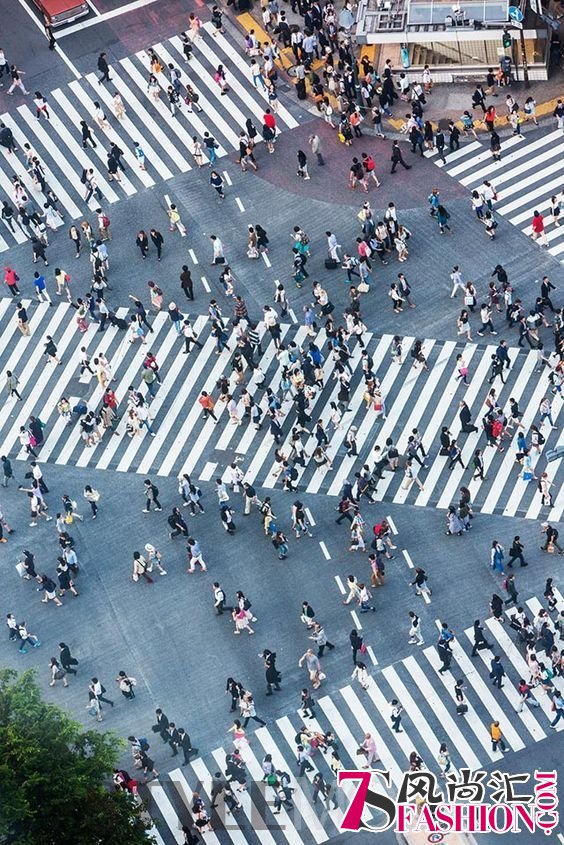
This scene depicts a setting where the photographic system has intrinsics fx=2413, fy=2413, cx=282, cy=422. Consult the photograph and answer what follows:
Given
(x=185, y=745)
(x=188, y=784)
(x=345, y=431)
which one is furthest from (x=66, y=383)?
(x=188, y=784)

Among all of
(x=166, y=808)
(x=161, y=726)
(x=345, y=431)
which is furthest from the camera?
(x=345, y=431)

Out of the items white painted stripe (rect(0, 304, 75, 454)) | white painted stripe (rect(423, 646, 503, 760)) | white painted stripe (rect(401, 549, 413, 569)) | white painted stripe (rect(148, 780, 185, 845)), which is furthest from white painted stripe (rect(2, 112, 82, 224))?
white painted stripe (rect(148, 780, 185, 845))

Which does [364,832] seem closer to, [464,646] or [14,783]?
[464,646]

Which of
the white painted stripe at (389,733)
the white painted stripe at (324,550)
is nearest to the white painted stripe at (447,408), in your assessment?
the white painted stripe at (324,550)

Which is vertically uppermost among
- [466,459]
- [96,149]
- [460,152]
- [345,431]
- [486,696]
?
[460,152]

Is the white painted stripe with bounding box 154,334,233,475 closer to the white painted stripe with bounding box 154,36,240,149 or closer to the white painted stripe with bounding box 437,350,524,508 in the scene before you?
the white painted stripe with bounding box 437,350,524,508

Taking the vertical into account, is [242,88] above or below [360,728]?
above

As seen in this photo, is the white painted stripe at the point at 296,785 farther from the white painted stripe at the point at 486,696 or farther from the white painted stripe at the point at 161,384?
the white painted stripe at the point at 161,384

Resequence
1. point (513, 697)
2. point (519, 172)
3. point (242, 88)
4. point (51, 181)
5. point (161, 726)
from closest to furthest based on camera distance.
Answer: point (161, 726) → point (513, 697) → point (519, 172) → point (51, 181) → point (242, 88)

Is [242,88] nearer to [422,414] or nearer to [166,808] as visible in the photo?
[422,414]
